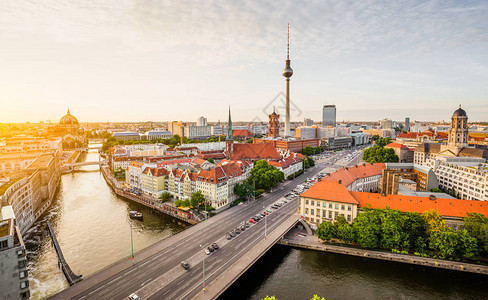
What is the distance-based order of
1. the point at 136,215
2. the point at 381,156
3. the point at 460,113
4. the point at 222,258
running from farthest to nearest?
1. the point at 381,156
2. the point at 460,113
3. the point at 136,215
4. the point at 222,258

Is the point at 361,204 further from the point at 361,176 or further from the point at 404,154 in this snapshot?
the point at 404,154

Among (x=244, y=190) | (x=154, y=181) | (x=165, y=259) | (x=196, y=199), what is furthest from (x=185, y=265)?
(x=154, y=181)

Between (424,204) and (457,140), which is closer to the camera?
(424,204)

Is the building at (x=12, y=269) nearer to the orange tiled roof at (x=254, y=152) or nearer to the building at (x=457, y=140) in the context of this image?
the orange tiled roof at (x=254, y=152)

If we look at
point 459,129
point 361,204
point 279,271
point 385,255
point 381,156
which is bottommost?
point 279,271

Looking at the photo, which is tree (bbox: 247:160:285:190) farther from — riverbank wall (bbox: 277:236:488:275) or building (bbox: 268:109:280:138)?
building (bbox: 268:109:280:138)

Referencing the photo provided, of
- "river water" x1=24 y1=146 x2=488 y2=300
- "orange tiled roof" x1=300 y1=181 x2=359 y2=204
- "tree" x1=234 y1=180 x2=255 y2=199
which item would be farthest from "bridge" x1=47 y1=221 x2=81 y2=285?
"orange tiled roof" x1=300 y1=181 x2=359 y2=204

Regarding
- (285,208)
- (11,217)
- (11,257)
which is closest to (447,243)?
(285,208)
